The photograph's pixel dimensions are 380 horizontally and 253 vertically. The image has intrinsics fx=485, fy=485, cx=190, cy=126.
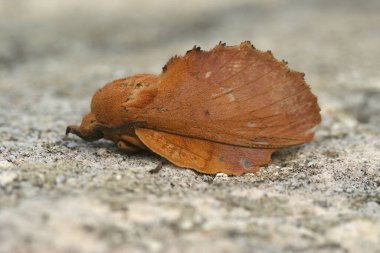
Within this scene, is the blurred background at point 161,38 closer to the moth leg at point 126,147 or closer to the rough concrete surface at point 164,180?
the rough concrete surface at point 164,180

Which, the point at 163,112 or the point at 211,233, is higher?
the point at 163,112

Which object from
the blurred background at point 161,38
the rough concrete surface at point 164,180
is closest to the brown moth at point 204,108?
the rough concrete surface at point 164,180

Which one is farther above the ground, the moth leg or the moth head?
the moth head

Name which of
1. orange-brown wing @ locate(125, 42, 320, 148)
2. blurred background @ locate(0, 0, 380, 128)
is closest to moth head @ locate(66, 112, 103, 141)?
orange-brown wing @ locate(125, 42, 320, 148)

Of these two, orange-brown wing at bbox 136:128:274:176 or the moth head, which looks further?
the moth head

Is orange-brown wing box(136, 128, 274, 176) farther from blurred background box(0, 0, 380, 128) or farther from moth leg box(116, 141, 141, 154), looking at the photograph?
blurred background box(0, 0, 380, 128)

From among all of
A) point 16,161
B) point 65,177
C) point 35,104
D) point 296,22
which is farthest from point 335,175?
point 296,22

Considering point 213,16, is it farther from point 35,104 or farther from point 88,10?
point 35,104
